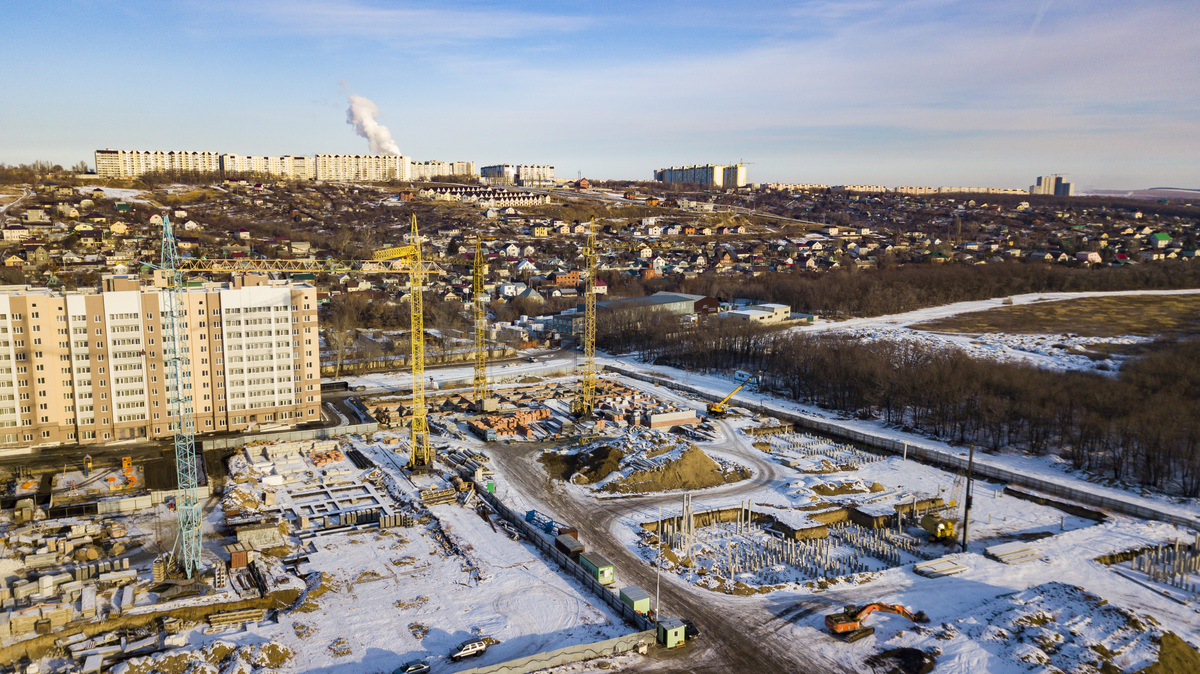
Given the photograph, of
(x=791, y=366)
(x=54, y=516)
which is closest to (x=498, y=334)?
(x=791, y=366)

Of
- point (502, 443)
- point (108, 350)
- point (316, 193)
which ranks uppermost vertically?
point (316, 193)

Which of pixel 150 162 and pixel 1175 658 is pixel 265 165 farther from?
pixel 1175 658

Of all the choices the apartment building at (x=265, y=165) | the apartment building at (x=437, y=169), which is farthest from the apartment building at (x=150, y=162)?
the apartment building at (x=437, y=169)

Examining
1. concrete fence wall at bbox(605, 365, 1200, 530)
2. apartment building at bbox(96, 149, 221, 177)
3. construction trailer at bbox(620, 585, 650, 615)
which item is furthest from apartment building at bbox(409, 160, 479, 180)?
construction trailer at bbox(620, 585, 650, 615)

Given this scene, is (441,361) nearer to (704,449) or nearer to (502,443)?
(502,443)

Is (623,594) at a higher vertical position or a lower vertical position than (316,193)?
lower

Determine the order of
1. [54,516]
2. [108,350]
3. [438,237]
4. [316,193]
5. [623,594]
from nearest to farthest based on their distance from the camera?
[623,594] < [54,516] < [108,350] < [438,237] < [316,193]

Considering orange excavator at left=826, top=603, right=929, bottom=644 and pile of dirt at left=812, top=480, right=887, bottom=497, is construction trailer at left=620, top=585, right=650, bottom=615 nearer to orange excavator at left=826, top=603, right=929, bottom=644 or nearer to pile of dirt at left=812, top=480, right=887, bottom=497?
orange excavator at left=826, top=603, right=929, bottom=644

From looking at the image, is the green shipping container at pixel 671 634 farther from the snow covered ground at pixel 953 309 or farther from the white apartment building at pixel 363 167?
the white apartment building at pixel 363 167
